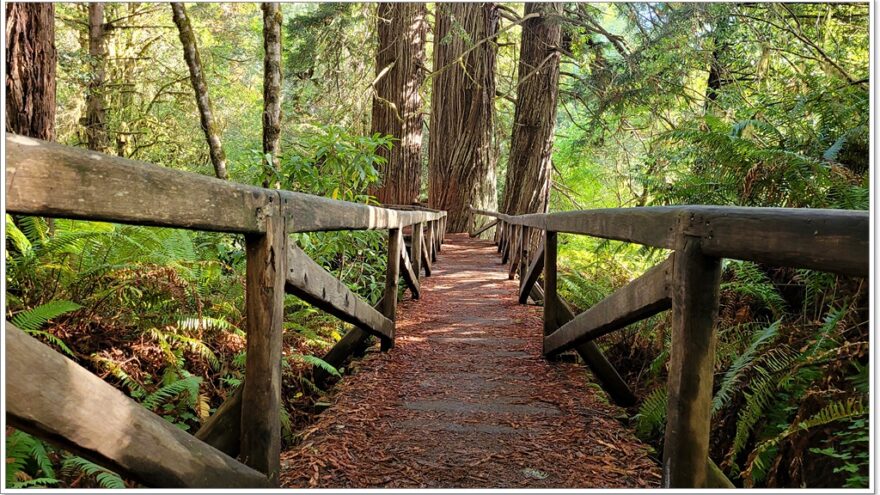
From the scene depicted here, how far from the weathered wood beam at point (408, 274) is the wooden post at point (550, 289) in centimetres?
147

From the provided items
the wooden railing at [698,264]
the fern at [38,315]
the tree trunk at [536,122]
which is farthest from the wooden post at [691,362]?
the tree trunk at [536,122]

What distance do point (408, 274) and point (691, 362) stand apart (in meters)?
4.27

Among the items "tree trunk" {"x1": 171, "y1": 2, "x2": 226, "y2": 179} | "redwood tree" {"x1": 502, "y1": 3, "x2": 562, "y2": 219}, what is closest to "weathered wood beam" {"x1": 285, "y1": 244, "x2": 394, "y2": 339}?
"tree trunk" {"x1": 171, "y1": 2, "x2": 226, "y2": 179}

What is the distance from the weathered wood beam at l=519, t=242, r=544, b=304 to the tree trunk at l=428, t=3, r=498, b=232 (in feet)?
29.5

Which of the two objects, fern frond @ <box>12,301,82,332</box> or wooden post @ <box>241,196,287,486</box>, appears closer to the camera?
wooden post @ <box>241,196,287,486</box>

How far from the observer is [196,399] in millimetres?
2746

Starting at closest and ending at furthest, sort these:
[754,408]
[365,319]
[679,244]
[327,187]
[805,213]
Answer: [805,213]
[679,244]
[754,408]
[365,319]
[327,187]

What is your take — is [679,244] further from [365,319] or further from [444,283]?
[444,283]

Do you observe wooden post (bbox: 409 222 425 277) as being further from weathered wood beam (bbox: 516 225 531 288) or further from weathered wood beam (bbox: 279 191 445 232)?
weathered wood beam (bbox: 279 191 445 232)

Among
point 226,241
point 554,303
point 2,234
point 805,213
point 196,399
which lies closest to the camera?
point 2,234

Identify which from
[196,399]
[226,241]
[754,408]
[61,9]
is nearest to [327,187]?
[226,241]

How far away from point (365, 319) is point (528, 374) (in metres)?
1.18

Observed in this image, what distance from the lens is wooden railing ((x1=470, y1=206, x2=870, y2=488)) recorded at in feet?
3.93

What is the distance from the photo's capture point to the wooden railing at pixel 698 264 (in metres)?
1.20
